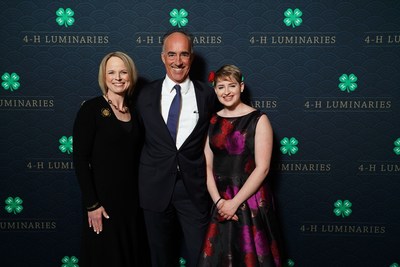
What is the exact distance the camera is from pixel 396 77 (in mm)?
2174

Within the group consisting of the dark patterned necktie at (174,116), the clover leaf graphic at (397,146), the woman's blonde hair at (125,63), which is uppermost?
the woman's blonde hair at (125,63)

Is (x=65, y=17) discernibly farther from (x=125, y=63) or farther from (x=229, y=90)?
(x=229, y=90)

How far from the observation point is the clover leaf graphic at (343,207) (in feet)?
7.43

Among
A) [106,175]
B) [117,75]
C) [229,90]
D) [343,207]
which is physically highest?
[117,75]

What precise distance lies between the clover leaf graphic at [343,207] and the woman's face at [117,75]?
157 cm

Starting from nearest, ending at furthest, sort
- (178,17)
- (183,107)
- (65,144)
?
(183,107) → (178,17) → (65,144)

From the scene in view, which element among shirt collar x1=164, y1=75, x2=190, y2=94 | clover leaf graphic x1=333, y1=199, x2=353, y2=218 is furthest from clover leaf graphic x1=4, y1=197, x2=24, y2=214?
clover leaf graphic x1=333, y1=199, x2=353, y2=218

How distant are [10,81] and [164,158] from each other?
47.9 inches

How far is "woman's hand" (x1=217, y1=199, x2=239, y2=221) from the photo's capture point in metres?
1.73

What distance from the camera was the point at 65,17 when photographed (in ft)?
7.09

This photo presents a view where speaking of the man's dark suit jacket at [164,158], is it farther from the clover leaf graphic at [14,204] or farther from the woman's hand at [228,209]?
the clover leaf graphic at [14,204]

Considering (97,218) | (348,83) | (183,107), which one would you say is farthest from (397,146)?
(97,218)

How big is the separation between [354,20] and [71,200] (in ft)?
7.19

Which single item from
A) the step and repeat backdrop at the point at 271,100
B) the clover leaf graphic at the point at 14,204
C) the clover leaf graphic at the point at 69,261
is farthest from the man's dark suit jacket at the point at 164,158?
the clover leaf graphic at the point at 14,204
